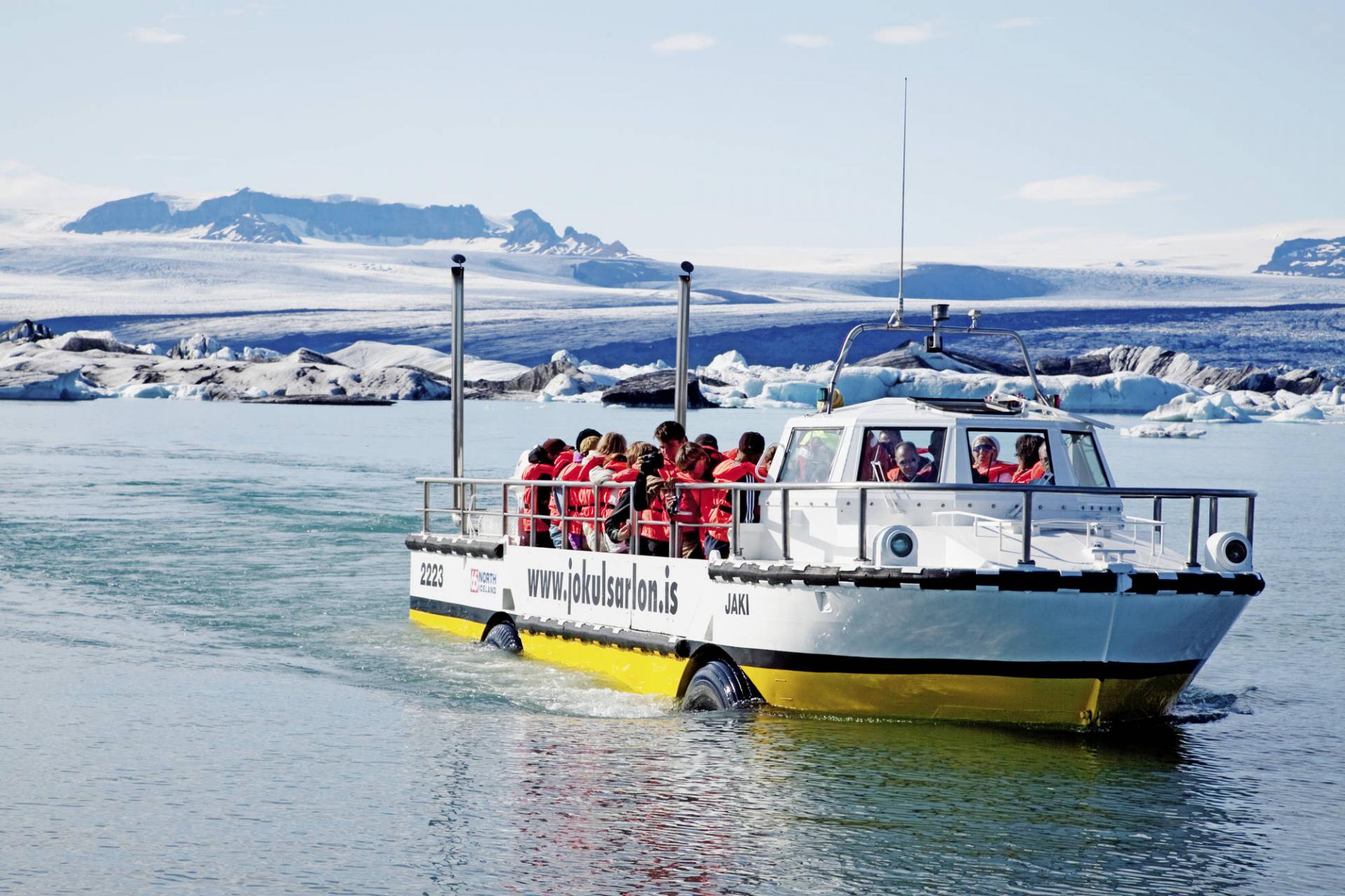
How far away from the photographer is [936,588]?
24.7ft

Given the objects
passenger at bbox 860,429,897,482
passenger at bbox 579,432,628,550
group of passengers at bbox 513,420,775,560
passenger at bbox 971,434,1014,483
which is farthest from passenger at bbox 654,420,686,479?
passenger at bbox 971,434,1014,483

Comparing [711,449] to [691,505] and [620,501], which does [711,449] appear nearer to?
[620,501]

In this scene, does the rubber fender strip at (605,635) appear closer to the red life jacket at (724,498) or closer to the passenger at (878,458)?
the red life jacket at (724,498)

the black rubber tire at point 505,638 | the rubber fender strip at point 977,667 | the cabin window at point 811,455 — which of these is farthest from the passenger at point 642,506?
the black rubber tire at point 505,638

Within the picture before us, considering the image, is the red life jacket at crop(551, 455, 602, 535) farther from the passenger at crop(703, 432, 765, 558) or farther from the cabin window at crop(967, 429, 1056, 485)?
the cabin window at crop(967, 429, 1056, 485)

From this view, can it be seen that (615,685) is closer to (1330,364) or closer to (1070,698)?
(1070,698)

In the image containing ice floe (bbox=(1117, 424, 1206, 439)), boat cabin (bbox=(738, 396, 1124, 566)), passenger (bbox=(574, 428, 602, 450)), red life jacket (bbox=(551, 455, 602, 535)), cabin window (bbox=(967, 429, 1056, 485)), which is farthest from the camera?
ice floe (bbox=(1117, 424, 1206, 439))

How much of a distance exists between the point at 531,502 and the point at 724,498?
2.17m

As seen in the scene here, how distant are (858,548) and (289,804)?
115 inches

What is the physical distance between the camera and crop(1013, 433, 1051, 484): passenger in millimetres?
8789

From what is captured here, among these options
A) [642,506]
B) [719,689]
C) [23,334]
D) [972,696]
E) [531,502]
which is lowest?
[719,689]

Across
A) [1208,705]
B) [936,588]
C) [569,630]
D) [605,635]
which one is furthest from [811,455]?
[1208,705]

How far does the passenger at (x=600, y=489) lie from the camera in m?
9.90

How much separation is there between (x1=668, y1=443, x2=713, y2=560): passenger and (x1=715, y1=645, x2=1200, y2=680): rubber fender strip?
127 cm
